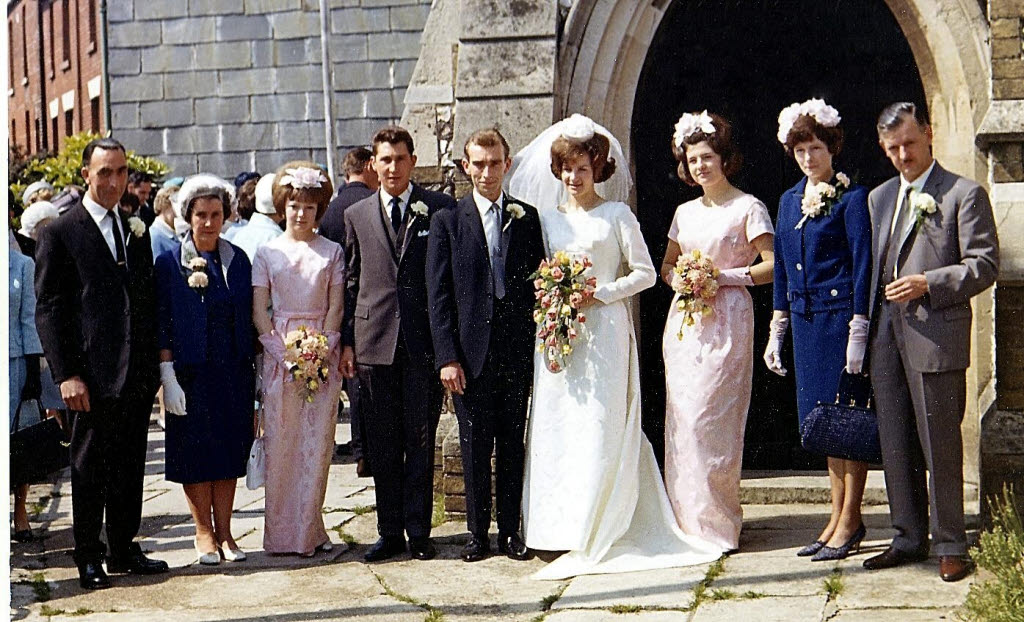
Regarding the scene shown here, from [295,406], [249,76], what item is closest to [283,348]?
[295,406]

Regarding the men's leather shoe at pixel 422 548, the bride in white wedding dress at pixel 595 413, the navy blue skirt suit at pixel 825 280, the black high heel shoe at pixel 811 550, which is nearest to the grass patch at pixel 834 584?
the black high heel shoe at pixel 811 550

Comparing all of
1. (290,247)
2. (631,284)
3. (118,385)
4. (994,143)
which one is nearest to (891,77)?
(994,143)

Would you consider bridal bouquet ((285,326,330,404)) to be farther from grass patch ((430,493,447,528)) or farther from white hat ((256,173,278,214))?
white hat ((256,173,278,214))

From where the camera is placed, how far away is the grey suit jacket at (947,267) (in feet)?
18.7

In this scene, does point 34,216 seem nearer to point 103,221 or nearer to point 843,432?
point 103,221

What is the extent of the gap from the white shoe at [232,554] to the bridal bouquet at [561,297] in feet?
5.67

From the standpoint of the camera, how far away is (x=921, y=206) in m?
5.77

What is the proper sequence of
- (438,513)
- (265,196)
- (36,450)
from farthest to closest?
(265,196), (438,513), (36,450)

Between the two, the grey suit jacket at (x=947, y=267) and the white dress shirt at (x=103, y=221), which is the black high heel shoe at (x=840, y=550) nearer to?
the grey suit jacket at (x=947, y=267)

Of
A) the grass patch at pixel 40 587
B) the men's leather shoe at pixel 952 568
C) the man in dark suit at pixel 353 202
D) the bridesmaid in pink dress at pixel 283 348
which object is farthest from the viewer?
the man in dark suit at pixel 353 202

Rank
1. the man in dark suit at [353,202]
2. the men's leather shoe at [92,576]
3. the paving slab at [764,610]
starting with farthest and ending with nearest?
1. the man in dark suit at [353,202]
2. the men's leather shoe at [92,576]
3. the paving slab at [764,610]

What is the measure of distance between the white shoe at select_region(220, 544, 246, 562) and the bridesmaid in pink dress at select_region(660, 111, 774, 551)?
6.69 feet

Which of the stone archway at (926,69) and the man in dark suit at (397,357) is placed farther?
the stone archway at (926,69)

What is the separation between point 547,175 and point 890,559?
2.36 metres
